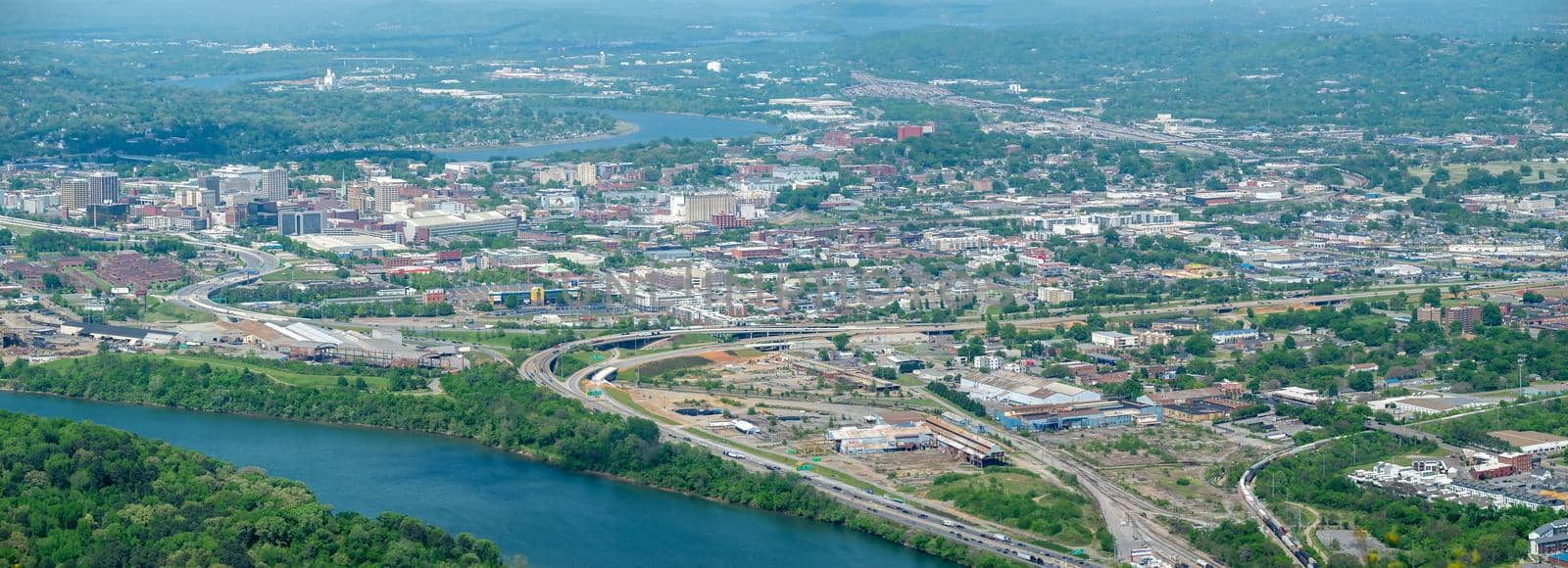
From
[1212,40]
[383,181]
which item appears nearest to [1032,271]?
[383,181]

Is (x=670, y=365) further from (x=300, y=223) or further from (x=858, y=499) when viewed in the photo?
(x=300, y=223)

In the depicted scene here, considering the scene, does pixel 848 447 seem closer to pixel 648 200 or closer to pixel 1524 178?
pixel 648 200

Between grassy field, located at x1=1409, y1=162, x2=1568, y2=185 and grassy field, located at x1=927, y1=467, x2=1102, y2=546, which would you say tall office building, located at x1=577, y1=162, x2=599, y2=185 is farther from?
grassy field, located at x1=927, y1=467, x2=1102, y2=546

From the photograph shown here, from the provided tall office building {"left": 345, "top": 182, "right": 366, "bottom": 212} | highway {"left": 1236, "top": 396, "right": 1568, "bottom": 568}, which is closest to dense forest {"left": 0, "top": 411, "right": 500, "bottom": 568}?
highway {"left": 1236, "top": 396, "right": 1568, "bottom": 568}

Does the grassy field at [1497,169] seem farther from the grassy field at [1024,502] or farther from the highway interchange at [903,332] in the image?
the grassy field at [1024,502]

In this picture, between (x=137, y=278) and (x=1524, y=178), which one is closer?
(x=137, y=278)
